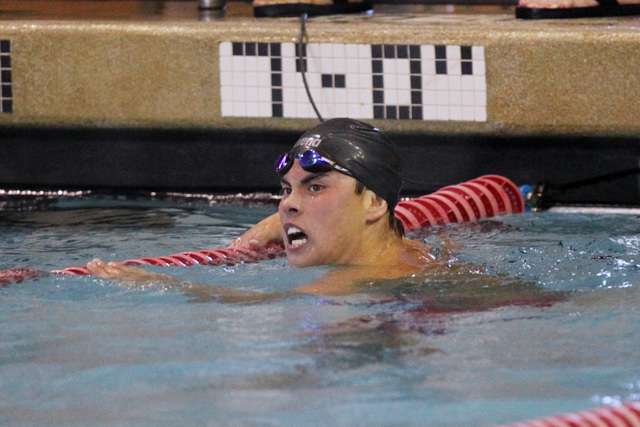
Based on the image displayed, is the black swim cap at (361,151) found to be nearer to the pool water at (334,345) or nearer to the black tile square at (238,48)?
the pool water at (334,345)

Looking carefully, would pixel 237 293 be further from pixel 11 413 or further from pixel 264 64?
pixel 264 64

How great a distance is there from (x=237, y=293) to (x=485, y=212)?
1828 mm

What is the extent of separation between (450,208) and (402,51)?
1038 millimetres

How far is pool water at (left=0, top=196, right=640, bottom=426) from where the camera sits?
8.07ft

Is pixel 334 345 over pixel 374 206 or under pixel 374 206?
under

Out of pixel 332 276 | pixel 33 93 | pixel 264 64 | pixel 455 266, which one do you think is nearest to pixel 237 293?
pixel 332 276

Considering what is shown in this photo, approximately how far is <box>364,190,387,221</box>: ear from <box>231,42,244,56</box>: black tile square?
85.3 inches

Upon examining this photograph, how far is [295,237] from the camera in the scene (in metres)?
3.60

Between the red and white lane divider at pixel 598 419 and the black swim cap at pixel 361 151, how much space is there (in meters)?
1.46

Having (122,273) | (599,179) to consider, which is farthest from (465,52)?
(122,273)

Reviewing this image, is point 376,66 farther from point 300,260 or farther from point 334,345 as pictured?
point 334,345

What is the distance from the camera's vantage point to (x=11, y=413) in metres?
2.46

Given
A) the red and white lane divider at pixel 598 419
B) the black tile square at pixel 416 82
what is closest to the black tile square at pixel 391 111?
the black tile square at pixel 416 82

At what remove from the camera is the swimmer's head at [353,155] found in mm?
3539
